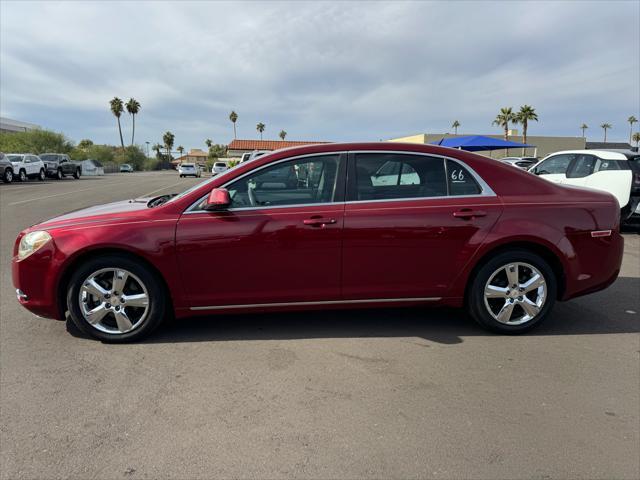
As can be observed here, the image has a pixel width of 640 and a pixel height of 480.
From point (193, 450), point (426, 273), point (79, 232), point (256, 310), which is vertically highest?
point (79, 232)

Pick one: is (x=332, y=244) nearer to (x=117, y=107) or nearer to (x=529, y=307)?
(x=529, y=307)

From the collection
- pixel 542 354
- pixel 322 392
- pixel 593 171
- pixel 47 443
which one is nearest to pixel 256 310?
pixel 322 392

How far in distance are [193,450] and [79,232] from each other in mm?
2082

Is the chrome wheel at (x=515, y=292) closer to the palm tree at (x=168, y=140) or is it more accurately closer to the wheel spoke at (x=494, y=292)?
the wheel spoke at (x=494, y=292)

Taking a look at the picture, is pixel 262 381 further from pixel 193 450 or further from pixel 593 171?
pixel 593 171

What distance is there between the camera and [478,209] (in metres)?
3.84

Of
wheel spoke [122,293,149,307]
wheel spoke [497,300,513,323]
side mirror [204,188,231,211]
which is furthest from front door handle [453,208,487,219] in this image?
wheel spoke [122,293,149,307]

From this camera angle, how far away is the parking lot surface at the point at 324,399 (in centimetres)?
238

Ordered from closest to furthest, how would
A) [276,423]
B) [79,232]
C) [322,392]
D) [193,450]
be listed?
[193,450] < [276,423] < [322,392] < [79,232]

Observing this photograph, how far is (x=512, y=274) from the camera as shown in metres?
3.93

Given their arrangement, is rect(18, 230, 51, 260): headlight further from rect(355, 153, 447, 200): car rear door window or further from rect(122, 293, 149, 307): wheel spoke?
rect(355, 153, 447, 200): car rear door window

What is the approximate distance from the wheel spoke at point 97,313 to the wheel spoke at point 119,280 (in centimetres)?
17

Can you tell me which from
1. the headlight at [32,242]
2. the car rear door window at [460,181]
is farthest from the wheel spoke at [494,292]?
the headlight at [32,242]

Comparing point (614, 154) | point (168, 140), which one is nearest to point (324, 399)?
point (614, 154)
